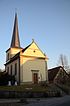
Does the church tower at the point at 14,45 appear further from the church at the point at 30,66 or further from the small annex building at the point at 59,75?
the small annex building at the point at 59,75

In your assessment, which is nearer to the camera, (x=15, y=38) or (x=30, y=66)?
(x=30, y=66)

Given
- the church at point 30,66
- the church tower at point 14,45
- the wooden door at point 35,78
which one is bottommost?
the wooden door at point 35,78

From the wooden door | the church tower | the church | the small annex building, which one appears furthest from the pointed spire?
the small annex building

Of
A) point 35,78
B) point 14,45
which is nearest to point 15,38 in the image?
point 14,45

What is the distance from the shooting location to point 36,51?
39.1m

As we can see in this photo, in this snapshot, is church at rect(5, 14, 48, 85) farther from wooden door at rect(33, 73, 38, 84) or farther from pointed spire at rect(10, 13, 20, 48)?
pointed spire at rect(10, 13, 20, 48)

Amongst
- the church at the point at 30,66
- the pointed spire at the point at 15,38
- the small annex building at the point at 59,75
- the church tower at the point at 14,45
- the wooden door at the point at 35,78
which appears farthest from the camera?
the pointed spire at the point at 15,38

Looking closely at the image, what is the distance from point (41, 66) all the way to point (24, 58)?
172 inches

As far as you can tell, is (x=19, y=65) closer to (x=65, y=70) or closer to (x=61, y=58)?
(x=65, y=70)

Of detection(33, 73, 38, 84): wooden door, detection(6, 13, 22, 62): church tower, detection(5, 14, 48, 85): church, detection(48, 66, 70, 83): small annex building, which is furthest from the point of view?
detection(6, 13, 22, 62): church tower

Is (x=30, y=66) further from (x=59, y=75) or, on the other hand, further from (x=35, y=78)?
(x=59, y=75)

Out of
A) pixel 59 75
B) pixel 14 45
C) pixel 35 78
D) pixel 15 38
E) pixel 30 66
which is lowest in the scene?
pixel 35 78

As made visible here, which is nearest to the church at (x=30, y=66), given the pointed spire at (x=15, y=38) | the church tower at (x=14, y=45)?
the church tower at (x=14, y=45)

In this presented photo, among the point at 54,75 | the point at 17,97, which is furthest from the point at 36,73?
the point at 17,97
